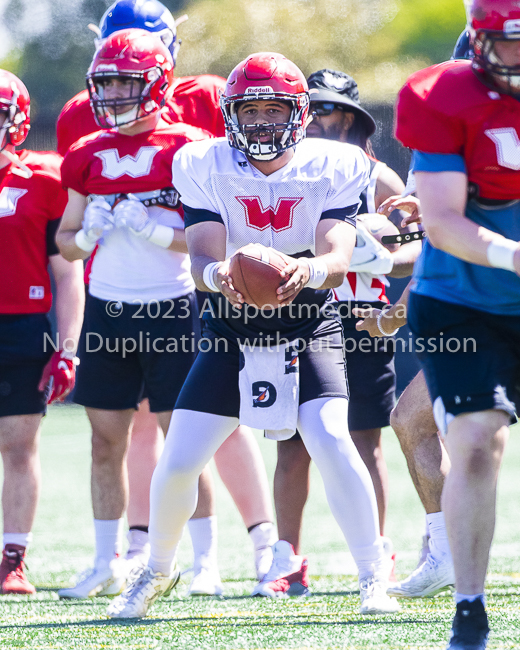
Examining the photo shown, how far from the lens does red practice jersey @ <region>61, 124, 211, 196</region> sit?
3.54 metres

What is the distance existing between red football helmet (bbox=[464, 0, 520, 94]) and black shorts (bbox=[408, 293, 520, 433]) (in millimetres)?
521

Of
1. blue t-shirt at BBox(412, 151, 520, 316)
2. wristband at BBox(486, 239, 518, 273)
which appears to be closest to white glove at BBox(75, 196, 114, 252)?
blue t-shirt at BBox(412, 151, 520, 316)

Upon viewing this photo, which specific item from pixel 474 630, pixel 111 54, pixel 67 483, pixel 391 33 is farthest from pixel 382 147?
pixel 391 33

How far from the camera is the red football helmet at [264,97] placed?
2.95 m

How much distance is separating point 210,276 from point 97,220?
80 centimetres

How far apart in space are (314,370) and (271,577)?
0.84 meters

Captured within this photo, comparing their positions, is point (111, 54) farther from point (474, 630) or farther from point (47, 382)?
point (474, 630)

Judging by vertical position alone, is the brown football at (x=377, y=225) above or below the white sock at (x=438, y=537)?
above

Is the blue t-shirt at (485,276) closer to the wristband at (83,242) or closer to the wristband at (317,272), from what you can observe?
the wristband at (317,272)

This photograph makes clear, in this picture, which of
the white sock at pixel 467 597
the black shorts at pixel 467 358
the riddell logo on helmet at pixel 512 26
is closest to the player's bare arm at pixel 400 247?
the black shorts at pixel 467 358

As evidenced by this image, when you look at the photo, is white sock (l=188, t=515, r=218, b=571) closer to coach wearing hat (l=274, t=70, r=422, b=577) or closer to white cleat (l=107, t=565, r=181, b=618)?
coach wearing hat (l=274, t=70, r=422, b=577)

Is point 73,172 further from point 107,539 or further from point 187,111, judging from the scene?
point 107,539

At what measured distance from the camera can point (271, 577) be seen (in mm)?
3383

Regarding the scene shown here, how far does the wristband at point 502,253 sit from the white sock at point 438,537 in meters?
1.25
